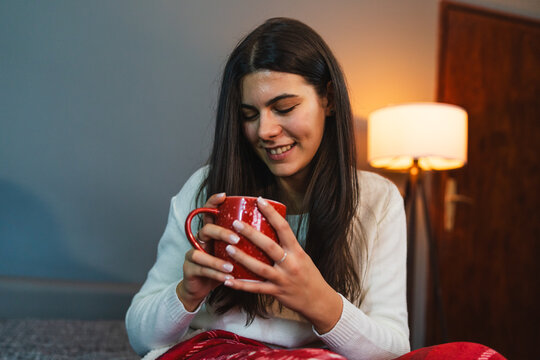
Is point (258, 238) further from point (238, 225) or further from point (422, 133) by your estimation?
point (422, 133)

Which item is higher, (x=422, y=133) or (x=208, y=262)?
(x=422, y=133)

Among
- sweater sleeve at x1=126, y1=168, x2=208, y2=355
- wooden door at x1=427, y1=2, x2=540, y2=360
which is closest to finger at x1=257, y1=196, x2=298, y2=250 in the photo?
sweater sleeve at x1=126, y1=168, x2=208, y2=355

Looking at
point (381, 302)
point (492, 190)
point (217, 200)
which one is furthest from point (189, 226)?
point (492, 190)

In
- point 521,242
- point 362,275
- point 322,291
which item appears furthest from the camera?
point 521,242

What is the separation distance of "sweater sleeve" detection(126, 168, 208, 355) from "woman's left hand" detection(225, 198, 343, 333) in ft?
0.75

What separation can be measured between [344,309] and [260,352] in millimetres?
198

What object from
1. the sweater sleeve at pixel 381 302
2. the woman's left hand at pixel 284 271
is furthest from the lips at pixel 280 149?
the woman's left hand at pixel 284 271

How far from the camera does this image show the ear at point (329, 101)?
1015 mm

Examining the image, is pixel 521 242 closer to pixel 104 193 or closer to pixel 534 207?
pixel 534 207

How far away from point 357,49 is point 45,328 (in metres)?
2.04

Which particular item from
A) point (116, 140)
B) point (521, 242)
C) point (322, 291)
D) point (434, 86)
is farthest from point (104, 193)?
point (521, 242)

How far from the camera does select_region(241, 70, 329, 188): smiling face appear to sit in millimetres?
919

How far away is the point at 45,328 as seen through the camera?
137 cm

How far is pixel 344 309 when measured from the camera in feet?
2.49
